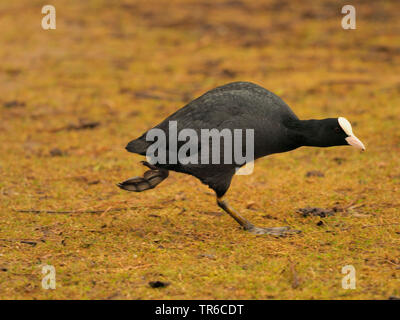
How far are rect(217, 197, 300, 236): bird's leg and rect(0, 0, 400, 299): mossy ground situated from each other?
8 centimetres

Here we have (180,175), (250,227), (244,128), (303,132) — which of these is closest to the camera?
(244,128)

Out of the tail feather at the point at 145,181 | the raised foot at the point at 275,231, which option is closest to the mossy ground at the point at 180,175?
the raised foot at the point at 275,231

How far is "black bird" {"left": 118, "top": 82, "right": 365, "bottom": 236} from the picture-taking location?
15.8 ft

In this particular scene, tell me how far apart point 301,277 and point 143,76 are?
22.3 ft

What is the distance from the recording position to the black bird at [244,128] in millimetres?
4805

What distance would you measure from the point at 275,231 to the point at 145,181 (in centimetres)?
127

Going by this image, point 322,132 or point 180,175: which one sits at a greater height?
point 322,132

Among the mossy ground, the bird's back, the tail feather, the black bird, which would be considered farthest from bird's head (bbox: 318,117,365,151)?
the tail feather

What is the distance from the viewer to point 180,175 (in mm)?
6594

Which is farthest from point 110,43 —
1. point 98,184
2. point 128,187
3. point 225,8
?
point 128,187

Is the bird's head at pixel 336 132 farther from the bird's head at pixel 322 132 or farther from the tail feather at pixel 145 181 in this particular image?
the tail feather at pixel 145 181

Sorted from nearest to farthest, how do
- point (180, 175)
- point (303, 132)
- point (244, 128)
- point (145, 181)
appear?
point (244, 128), point (303, 132), point (145, 181), point (180, 175)

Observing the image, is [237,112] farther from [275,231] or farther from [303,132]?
[275,231]

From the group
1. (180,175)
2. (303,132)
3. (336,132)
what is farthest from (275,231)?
(180,175)
